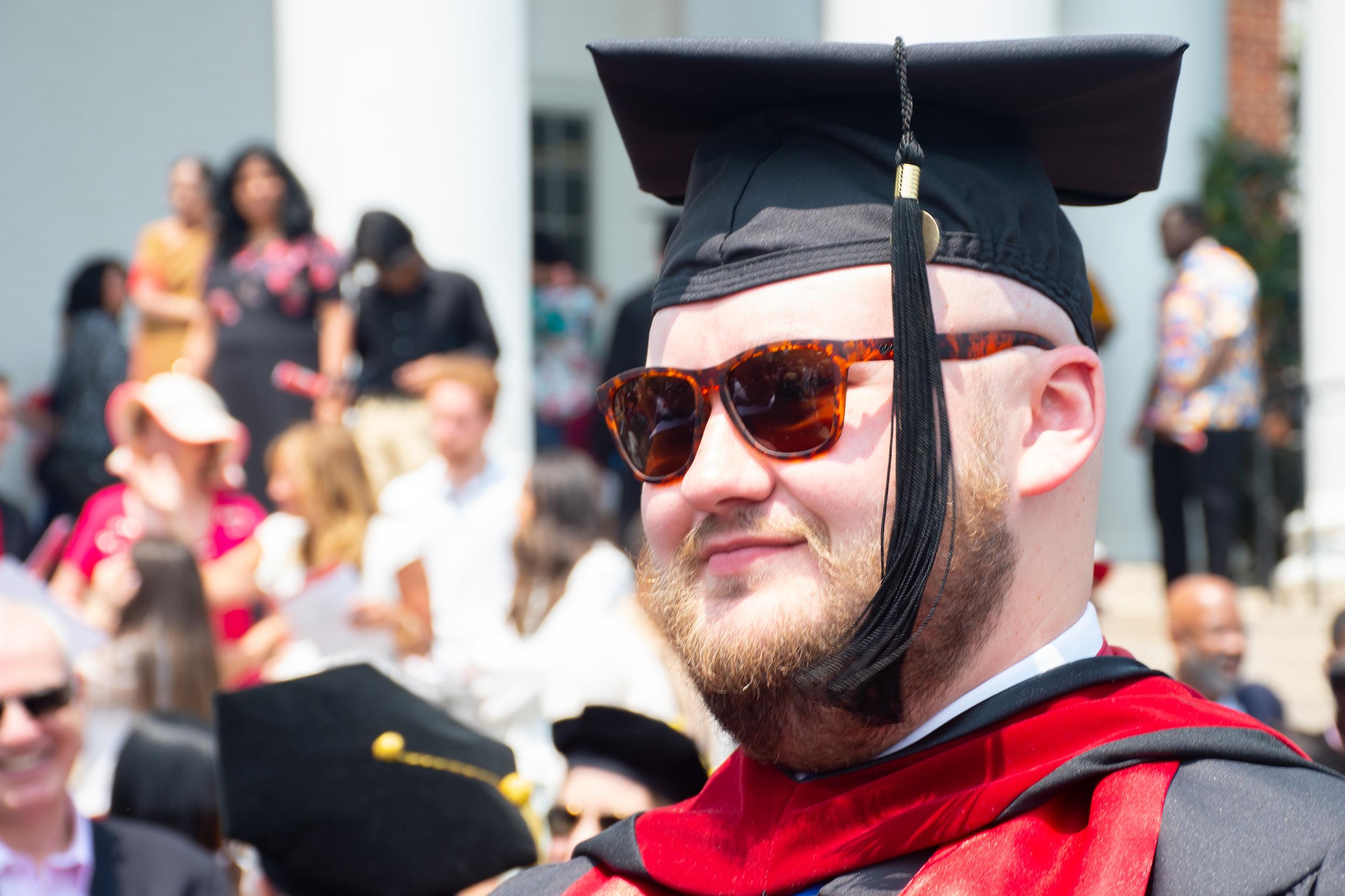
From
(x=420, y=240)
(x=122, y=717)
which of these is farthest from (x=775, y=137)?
(x=420, y=240)

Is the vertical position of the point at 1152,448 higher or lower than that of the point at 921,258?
lower

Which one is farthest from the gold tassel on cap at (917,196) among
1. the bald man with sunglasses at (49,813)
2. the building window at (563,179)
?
the building window at (563,179)

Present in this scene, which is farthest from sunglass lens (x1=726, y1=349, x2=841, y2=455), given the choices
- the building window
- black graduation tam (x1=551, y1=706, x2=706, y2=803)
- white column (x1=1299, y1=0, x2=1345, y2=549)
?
the building window

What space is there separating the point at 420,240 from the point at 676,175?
182 inches

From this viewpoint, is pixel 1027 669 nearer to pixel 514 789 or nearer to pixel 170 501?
pixel 514 789

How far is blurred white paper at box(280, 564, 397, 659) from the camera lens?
4.67m

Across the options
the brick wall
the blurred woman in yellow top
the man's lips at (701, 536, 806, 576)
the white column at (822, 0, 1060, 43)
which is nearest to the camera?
the man's lips at (701, 536, 806, 576)

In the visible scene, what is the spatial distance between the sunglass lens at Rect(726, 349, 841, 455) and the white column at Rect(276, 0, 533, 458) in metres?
4.85

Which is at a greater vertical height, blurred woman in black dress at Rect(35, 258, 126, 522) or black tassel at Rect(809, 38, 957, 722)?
black tassel at Rect(809, 38, 957, 722)

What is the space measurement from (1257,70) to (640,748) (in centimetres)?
1383

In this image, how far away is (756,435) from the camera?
1569 mm

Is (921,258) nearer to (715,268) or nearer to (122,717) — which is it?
(715,268)

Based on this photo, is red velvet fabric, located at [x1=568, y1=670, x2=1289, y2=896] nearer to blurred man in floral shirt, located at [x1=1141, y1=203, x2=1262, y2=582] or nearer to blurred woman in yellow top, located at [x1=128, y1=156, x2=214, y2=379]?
blurred man in floral shirt, located at [x1=1141, y1=203, x2=1262, y2=582]

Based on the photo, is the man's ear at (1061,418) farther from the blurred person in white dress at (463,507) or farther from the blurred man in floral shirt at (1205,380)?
the blurred man in floral shirt at (1205,380)
